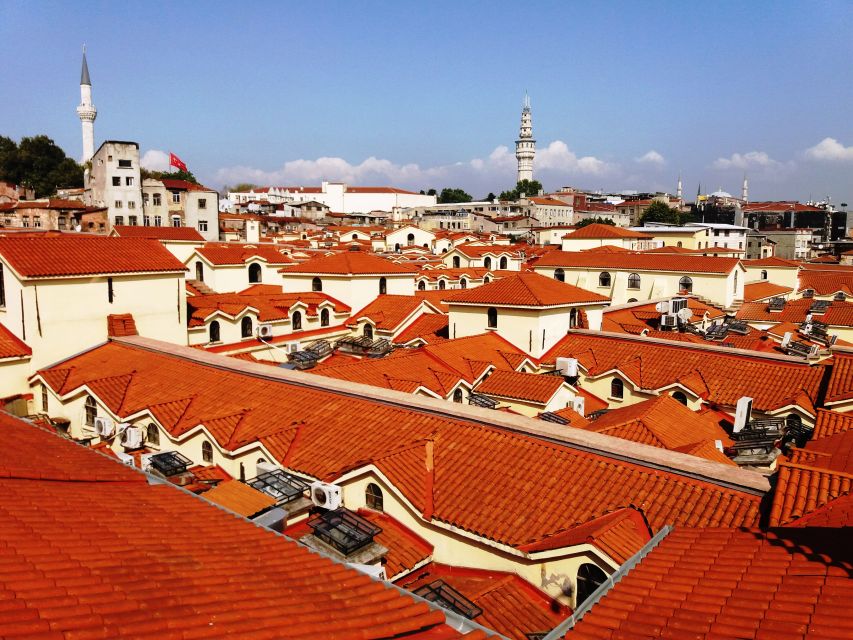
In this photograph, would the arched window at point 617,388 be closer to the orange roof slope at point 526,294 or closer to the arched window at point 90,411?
the orange roof slope at point 526,294

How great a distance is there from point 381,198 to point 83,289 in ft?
391

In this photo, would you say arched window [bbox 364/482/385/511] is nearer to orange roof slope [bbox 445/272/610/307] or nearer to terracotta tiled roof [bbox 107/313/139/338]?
terracotta tiled roof [bbox 107/313/139/338]

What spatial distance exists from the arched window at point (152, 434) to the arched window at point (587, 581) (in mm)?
11833

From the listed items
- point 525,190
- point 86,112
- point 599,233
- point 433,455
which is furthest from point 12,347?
point 525,190

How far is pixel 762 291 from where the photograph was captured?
50.6 meters

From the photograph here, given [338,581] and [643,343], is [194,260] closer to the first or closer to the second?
[643,343]

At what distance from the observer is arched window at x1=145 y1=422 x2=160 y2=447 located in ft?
53.3

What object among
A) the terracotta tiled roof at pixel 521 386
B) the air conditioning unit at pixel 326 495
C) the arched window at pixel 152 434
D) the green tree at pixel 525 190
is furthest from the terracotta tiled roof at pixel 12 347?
the green tree at pixel 525 190

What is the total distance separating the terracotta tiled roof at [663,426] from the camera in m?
14.3

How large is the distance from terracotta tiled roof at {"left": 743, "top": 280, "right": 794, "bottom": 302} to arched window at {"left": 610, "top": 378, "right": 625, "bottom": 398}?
100 ft

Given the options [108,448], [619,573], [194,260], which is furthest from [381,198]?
[619,573]

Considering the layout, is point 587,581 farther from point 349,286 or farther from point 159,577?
point 349,286

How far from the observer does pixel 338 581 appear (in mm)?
6102

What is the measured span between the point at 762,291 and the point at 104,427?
50.4 m
